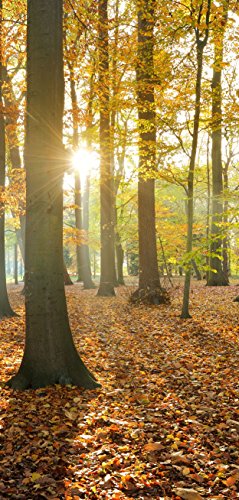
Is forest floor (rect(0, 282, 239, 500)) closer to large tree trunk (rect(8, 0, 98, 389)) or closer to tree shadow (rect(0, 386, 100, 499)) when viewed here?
tree shadow (rect(0, 386, 100, 499))

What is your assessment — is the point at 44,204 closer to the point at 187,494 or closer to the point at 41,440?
the point at 41,440

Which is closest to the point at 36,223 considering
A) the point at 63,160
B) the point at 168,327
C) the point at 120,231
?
the point at 63,160

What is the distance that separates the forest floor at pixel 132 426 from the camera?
3680 mm

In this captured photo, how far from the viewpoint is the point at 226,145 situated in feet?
92.7

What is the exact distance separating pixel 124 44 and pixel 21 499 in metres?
12.1

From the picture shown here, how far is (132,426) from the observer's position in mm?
4766

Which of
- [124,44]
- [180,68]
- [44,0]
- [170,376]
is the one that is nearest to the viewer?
[44,0]

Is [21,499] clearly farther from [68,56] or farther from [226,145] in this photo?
[226,145]

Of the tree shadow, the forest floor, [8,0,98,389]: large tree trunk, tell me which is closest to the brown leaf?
the forest floor

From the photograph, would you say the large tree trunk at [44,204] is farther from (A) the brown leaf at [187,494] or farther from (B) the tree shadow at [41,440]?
(A) the brown leaf at [187,494]

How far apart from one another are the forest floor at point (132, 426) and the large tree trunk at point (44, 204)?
0.46 meters

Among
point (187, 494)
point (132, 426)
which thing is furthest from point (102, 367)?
point (187, 494)

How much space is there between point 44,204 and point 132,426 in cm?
303

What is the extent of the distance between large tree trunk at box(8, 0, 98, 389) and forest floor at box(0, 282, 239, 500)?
46cm
